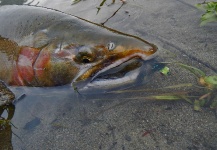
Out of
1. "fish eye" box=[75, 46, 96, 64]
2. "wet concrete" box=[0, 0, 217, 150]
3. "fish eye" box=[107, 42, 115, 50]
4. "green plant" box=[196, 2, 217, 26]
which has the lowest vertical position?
"wet concrete" box=[0, 0, 217, 150]

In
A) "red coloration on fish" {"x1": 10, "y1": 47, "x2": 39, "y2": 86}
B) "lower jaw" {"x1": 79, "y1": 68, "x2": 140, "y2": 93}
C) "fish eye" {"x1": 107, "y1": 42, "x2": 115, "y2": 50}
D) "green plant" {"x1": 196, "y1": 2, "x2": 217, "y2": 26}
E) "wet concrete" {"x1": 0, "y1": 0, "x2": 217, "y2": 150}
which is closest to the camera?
"wet concrete" {"x1": 0, "y1": 0, "x2": 217, "y2": 150}

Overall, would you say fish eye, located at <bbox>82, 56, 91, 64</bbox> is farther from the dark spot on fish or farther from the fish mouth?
the dark spot on fish

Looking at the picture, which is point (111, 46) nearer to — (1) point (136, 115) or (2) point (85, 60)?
(2) point (85, 60)

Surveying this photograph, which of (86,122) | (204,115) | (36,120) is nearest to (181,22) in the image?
(204,115)

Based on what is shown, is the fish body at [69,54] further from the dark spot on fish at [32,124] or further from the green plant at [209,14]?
the green plant at [209,14]

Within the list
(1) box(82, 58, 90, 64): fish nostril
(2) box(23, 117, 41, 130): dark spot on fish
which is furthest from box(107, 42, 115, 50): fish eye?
(2) box(23, 117, 41, 130): dark spot on fish

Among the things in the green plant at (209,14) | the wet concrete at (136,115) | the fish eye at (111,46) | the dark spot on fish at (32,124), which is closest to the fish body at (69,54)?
the fish eye at (111,46)

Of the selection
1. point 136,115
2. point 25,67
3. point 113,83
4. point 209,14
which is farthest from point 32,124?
point 209,14
